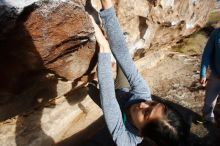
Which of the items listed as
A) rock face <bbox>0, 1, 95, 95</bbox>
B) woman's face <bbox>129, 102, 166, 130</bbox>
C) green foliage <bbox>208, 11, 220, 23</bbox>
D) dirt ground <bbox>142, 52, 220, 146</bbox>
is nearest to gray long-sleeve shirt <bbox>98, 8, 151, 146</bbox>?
woman's face <bbox>129, 102, 166, 130</bbox>

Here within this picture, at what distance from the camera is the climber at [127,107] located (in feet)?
11.3

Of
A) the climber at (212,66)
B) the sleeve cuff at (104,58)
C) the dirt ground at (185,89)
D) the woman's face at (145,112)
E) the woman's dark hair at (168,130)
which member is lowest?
the dirt ground at (185,89)

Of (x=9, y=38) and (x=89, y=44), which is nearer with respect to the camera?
(x=9, y=38)

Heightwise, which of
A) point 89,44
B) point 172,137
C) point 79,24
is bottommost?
point 172,137

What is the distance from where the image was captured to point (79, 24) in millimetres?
3885

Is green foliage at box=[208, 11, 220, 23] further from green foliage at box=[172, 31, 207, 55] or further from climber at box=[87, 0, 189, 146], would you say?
climber at box=[87, 0, 189, 146]

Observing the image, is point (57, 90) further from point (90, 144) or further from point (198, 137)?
point (198, 137)

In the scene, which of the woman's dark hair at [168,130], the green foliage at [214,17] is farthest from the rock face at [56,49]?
the green foliage at [214,17]

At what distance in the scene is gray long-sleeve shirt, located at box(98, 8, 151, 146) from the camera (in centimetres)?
366

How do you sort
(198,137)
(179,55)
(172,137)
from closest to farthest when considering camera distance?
(172,137), (198,137), (179,55)

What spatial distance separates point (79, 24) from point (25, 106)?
83.1 inches

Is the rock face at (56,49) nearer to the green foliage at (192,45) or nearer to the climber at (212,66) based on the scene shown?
the green foliage at (192,45)

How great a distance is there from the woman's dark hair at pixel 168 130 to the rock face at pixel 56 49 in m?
1.26

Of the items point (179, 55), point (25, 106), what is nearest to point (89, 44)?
point (25, 106)
